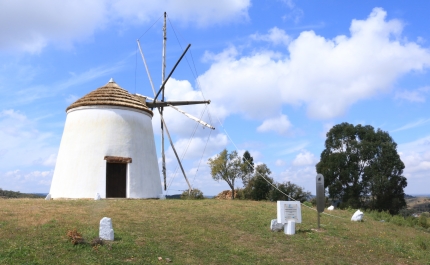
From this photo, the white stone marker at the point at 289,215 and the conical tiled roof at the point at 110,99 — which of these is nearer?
the white stone marker at the point at 289,215

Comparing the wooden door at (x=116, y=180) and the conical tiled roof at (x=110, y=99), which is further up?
the conical tiled roof at (x=110, y=99)

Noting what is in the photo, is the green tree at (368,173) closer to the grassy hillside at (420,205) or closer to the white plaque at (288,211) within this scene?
the grassy hillside at (420,205)

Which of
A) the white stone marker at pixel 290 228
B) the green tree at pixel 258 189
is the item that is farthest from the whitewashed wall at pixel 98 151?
the green tree at pixel 258 189

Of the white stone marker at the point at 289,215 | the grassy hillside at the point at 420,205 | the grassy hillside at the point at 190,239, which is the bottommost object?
the grassy hillside at the point at 420,205

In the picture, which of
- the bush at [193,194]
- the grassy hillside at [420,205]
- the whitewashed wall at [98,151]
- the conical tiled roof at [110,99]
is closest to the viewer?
the whitewashed wall at [98,151]

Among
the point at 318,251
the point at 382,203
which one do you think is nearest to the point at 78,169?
the point at 318,251

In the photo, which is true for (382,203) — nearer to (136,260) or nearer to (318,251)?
(318,251)

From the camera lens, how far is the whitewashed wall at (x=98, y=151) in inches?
751

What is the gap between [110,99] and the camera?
20.2 m

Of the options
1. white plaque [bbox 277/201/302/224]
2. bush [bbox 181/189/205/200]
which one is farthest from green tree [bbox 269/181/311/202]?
white plaque [bbox 277/201/302/224]

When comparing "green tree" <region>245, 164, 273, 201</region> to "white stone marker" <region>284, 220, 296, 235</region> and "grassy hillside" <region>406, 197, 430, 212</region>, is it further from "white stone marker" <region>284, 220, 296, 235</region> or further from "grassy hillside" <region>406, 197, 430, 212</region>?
"white stone marker" <region>284, 220, 296, 235</region>

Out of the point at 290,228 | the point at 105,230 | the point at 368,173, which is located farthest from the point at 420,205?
the point at 105,230

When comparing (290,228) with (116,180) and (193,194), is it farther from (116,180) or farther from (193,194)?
(193,194)

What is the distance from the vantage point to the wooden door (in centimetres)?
1977
